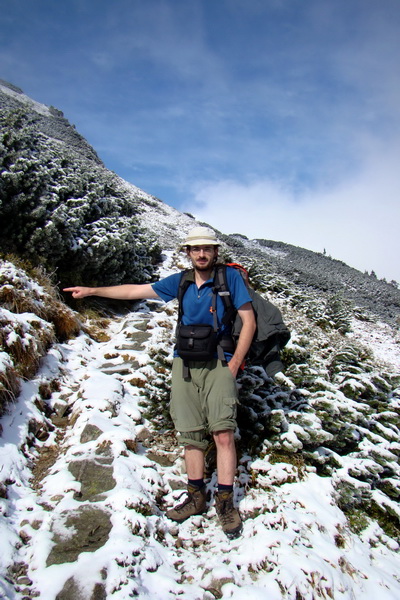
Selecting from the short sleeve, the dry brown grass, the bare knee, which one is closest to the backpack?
the short sleeve

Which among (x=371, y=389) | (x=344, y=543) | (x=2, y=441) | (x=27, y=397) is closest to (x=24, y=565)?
(x=2, y=441)

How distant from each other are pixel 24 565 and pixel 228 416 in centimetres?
160

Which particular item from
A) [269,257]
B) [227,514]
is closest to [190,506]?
[227,514]

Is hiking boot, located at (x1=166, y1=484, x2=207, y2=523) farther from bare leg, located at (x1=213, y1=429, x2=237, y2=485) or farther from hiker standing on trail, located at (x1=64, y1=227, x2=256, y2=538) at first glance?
bare leg, located at (x1=213, y1=429, x2=237, y2=485)

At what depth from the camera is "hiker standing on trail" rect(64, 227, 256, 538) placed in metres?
2.71

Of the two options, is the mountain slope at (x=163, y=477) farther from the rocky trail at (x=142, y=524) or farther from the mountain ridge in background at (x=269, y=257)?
the mountain ridge in background at (x=269, y=257)

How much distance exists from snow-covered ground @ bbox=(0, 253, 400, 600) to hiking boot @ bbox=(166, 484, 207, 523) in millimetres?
59

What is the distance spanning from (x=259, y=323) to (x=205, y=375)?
2.08 ft

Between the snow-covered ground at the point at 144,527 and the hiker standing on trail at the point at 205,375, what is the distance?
0.93ft

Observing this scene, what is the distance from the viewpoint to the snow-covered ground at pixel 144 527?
2.06 m

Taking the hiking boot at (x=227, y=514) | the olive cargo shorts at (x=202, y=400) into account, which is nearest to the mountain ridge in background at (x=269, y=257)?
the olive cargo shorts at (x=202, y=400)

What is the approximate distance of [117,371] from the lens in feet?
16.3

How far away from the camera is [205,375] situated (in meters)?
2.84

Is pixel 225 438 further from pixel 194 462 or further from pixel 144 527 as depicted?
pixel 144 527
